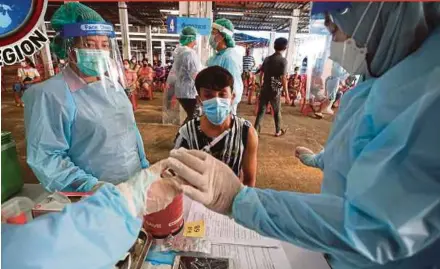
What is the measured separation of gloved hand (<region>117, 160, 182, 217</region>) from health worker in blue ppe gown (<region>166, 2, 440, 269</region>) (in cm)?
7

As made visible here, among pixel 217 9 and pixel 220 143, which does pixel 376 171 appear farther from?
pixel 217 9

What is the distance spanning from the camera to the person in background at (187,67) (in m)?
3.50

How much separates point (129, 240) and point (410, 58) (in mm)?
646

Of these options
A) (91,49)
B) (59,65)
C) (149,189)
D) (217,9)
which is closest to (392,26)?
(149,189)

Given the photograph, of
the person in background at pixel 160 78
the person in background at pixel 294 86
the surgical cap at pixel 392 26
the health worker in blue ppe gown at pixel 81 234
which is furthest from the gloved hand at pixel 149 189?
the person in background at pixel 160 78

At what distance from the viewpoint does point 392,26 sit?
1.94 feet

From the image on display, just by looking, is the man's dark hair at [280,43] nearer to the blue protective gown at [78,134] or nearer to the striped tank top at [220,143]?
the striped tank top at [220,143]

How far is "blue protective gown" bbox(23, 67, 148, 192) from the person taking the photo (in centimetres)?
96

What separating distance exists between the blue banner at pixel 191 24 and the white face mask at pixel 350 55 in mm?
Answer: 2969

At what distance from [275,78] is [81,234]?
3.83 m

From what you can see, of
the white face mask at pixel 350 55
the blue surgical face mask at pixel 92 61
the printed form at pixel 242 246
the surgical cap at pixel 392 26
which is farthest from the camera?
the blue surgical face mask at pixel 92 61

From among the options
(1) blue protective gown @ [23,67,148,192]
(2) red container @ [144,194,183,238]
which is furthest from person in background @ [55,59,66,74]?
(2) red container @ [144,194,183,238]

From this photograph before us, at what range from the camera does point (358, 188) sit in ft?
1.52

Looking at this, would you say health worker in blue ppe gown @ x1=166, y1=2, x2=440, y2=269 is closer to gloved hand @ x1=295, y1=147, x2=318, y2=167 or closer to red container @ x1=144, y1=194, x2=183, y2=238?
red container @ x1=144, y1=194, x2=183, y2=238
